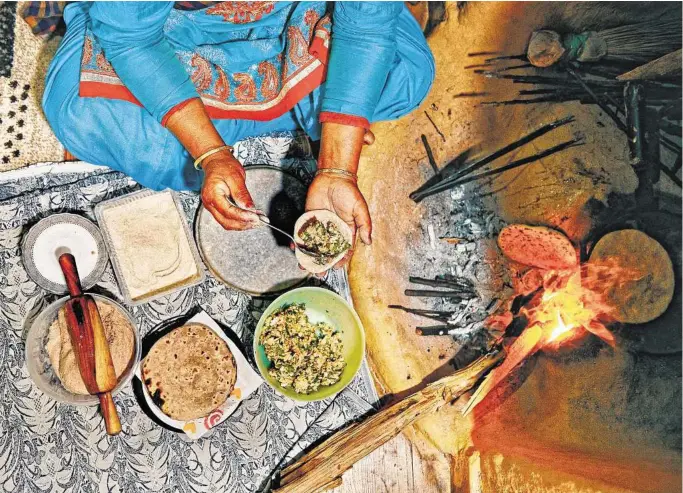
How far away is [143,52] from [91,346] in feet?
4.21

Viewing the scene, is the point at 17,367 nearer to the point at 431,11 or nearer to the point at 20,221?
→ the point at 20,221

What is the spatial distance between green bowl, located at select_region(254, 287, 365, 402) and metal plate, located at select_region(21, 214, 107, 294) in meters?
0.85

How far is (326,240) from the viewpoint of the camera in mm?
2150

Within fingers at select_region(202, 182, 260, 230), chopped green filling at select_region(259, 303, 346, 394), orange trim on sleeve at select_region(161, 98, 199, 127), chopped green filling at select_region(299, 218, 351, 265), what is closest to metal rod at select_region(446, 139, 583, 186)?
chopped green filling at select_region(299, 218, 351, 265)

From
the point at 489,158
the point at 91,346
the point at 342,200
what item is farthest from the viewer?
the point at 489,158

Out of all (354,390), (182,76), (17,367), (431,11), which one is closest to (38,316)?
(17,367)

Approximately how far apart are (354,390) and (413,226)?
0.88m

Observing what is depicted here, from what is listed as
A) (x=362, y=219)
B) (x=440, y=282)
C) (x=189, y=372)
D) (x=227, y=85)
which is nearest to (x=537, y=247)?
(x=440, y=282)

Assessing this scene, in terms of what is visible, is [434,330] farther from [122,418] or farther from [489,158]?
[122,418]

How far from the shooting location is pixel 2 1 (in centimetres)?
271

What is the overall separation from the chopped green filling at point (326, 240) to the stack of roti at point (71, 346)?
1.04 m

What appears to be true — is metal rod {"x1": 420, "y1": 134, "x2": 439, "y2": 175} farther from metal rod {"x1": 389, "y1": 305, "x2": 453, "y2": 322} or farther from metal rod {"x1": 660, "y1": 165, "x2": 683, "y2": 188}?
metal rod {"x1": 660, "y1": 165, "x2": 683, "y2": 188}

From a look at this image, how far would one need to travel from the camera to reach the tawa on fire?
1966mm

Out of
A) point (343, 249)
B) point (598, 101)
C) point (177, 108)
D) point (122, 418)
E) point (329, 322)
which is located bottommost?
point (122, 418)
